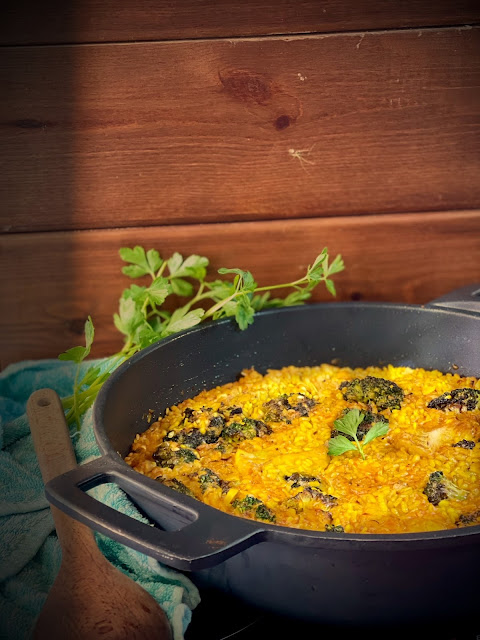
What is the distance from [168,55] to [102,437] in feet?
2.73

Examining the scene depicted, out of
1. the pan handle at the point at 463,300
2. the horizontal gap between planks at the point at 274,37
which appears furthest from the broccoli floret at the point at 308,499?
the horizontal gap between planks at the point at 274,37

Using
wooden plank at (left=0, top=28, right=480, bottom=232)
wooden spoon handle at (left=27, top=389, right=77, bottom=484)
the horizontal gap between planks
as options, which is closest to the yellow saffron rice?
wooden spoon handle at (left=27, top=389, right=77, bottom=484)

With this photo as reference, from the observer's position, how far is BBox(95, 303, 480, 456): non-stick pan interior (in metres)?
1.30

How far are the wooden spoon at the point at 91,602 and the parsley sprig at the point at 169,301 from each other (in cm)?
36

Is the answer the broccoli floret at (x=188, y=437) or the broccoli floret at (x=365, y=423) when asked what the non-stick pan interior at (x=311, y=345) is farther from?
the broccoli floret at (x=365, y=423)

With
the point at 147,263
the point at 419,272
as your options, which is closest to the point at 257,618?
the point at 147,263

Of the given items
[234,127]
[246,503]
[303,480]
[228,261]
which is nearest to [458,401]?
[303,480]

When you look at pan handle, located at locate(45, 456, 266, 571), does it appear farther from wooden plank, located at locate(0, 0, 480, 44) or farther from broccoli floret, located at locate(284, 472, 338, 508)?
wooden plank, located at locate(0, 0, 480, 44)

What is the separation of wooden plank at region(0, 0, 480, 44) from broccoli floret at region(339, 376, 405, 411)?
2.38ft

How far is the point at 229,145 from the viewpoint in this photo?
1516 mm

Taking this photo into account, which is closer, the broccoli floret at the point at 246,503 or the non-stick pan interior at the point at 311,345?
the broccoli floret at the point at 246,503

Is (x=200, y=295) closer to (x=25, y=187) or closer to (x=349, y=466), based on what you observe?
(x=25, y=187)

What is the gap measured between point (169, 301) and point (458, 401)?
0.67 meters

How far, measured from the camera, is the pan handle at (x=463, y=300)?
139cm
